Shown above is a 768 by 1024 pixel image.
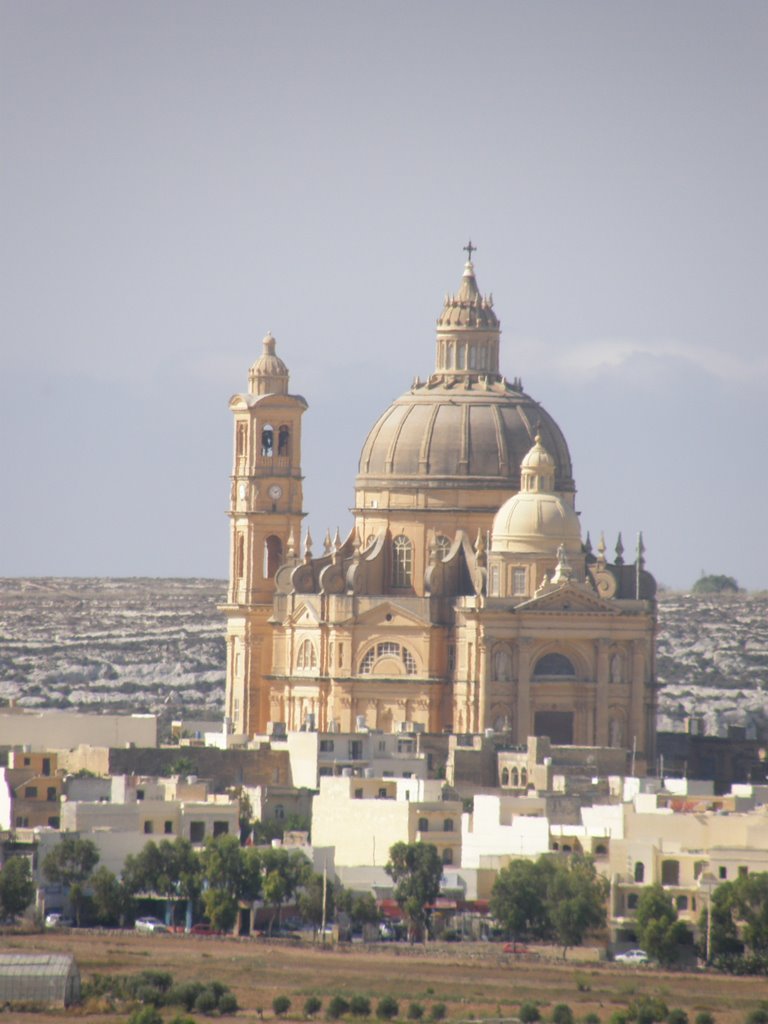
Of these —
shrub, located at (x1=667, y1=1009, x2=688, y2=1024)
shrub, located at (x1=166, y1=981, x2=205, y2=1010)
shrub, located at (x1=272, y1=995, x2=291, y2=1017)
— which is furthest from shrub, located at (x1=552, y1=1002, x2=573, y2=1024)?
shrub, located at (x1=166, y1=981, x2=205, y2=1010)

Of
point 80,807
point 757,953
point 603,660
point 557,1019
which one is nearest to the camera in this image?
point 557,1019

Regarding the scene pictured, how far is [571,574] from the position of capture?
19912cm

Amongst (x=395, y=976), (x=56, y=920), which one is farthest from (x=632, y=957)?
(x=56, y=920)

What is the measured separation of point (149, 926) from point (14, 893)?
4.64 meters

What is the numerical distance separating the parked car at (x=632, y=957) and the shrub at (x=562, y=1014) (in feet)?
37.5

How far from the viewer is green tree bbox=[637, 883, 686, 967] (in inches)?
6122

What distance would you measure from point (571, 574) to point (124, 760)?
22287 mm

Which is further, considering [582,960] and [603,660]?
[603,660]

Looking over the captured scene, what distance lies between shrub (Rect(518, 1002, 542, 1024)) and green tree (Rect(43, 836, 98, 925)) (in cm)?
2196

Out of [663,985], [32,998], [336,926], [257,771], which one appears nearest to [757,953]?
[663,985]

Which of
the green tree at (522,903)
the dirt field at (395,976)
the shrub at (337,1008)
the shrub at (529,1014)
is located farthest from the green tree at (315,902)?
the shrub at (529,1014)

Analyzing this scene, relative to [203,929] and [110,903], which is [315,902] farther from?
[110,903]

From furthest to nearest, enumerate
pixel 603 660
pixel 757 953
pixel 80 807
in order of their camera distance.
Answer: pixel 603 660 → pixel 80 807 → pixel 757 953

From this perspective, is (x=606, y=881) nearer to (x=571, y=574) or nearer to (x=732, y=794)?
(x=732, y=794)
